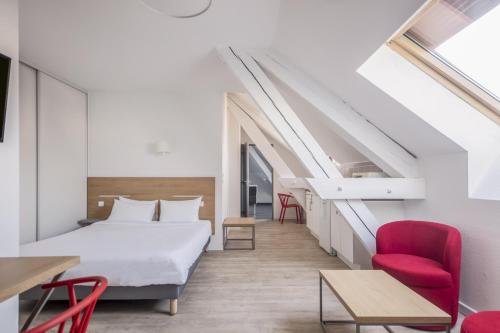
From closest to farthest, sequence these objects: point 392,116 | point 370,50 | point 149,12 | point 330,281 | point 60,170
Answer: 1. point 330,281
2. point 370,50
3. point 149,12
4. point 392,116
5. point 60,170

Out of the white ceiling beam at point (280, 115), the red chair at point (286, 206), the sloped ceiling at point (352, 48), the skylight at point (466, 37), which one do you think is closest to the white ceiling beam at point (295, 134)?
the white ceiling beam at point (280, 115)

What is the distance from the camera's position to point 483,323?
1476 mm

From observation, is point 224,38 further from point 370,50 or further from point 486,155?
point 486,155

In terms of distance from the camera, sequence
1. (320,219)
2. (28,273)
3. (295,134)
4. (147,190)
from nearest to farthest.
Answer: (28,273) < (295,134) < (147,190) < (320,219)

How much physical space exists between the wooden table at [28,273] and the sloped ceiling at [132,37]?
2.24m

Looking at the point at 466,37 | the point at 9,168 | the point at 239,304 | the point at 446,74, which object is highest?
the point at 466,37

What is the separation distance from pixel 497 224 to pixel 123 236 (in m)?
3.66

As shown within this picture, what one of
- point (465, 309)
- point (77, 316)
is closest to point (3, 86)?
point (77, 316)

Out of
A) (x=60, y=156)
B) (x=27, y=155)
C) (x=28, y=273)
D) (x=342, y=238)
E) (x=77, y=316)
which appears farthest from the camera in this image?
(x=60, y=156)

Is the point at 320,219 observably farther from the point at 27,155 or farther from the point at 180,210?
the point at 27,155

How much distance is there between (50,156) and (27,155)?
1.19 ft

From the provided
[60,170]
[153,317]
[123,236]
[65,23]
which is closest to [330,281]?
[153,317]

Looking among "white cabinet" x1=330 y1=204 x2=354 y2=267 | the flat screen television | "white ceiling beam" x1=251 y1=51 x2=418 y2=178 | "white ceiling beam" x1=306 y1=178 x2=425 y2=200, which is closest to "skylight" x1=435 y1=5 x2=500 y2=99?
"white ceiling beam" x1=251 y1=51 x2=418 y2=178

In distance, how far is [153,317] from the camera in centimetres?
246
